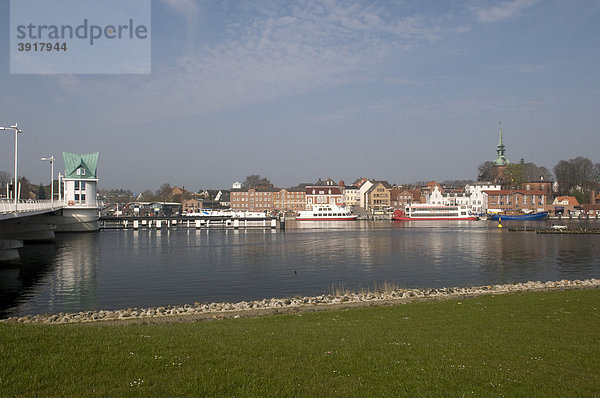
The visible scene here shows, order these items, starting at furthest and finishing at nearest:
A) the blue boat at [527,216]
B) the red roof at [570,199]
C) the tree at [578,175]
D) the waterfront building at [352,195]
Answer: the waterfront building at [352,195], the tree at [578,175], the red roof at [570,199], the blue boat at [527,216]

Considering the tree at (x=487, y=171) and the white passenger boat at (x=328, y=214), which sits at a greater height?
the tree at (x=487, y=171)

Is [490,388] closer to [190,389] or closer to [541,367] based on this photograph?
[541,367]

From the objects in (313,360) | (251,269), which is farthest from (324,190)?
(313,360)

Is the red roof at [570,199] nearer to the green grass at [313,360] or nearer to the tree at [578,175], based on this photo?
the tree at [578,175]

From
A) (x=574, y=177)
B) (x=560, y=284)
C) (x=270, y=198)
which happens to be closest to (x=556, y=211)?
(x=574, y=177)

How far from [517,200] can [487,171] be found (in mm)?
36057

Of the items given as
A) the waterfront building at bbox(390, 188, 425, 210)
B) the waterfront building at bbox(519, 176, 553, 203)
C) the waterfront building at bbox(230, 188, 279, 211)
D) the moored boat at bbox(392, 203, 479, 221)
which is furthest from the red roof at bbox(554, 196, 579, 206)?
the waterfront building at bbox(230, 188, 279, 211)

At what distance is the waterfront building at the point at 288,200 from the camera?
506 feet

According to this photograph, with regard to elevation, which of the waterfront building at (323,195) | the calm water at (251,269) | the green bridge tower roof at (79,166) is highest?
the green bridge tower roof at (79,166)

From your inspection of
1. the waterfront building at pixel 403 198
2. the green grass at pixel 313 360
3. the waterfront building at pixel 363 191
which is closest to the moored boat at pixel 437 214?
the waterfront building at pixel 403 198

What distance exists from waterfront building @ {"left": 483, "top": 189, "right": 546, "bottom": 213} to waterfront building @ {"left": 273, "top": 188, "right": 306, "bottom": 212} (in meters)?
58.2

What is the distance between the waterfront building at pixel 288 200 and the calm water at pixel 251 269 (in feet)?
302

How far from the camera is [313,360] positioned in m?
9.52

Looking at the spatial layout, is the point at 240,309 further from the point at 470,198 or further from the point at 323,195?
the point at 470,198
